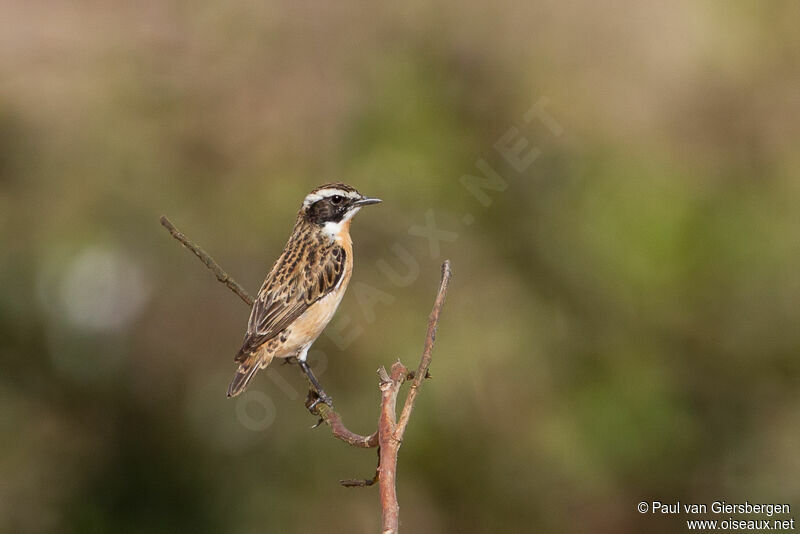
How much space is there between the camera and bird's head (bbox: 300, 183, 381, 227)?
3645mm

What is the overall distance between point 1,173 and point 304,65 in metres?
2.86

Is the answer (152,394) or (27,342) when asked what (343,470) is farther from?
(27,342)

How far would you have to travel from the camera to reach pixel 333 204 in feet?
12.8

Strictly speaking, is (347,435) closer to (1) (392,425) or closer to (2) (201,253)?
(1) (392,425)

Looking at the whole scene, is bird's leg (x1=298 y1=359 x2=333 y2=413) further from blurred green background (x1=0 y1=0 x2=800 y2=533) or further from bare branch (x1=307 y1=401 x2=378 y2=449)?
blurred green background (x1=0 y1=0 x2=800 y2=533)

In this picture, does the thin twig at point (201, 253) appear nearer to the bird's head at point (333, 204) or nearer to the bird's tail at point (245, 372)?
the bird's tail at point (245, 372)

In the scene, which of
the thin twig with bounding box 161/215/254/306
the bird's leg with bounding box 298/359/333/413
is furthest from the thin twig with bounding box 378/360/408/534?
the bird's leg with bounding box 298/359/333/413

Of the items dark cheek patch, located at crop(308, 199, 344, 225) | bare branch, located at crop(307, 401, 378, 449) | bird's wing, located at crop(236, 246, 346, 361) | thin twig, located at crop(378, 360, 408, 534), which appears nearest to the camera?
thin twig, located at crop(378, 360, 408, 534)

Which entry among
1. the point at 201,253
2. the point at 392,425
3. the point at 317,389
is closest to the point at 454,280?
the point at 317,389

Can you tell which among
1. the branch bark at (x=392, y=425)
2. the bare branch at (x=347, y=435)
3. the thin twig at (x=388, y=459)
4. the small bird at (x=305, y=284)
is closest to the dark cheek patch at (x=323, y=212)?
the small bird at (x=305, y=284)

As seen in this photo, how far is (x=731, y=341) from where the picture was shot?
6766 millimetres

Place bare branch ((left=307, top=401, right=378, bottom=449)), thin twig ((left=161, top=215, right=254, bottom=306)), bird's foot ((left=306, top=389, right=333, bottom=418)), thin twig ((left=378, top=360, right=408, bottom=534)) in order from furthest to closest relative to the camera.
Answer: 1. bird's foot ((left=306, top=389, right=333, bottom=418))
2. thin twig ((left=161, top=215, right=254, bottom=306))
3. bare branch ((left=307, top=401, right=378, bottom=449))
4. thin twig ((left=378, top=360, right=408, bottom=534))

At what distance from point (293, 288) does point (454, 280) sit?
116 inches

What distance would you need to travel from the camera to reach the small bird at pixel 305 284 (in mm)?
3904
